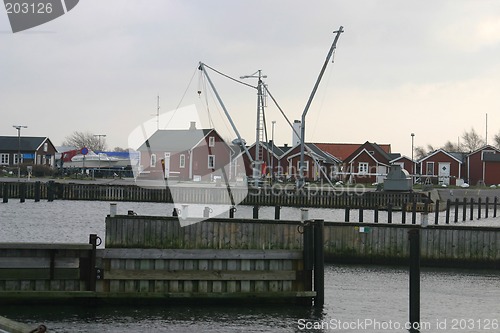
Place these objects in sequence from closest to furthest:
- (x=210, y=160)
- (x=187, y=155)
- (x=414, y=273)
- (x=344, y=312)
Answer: (x=414, y=273) → (x=344, y=312) → (x=187, y=155) → (x=210, y=160)

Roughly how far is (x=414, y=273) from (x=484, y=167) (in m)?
95.3

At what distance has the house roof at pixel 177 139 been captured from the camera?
373ft

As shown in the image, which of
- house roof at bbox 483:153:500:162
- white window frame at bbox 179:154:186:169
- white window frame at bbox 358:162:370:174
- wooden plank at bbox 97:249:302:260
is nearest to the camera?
wooden plank at bbox 97:249:302:260

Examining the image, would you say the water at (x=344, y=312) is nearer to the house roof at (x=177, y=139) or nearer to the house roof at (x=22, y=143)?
the house roof at (x=177, y=139)

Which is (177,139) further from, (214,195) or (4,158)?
(214,195)

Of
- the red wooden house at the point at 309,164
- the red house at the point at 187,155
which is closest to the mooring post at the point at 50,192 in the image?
the red house at the point at 187,155

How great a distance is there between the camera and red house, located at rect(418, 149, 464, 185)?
113 metres

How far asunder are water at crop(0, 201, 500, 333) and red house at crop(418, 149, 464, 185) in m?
80.3

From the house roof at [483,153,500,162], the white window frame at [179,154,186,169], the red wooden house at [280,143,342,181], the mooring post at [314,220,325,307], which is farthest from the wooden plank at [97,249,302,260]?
the house roof at [483,153,500,162]

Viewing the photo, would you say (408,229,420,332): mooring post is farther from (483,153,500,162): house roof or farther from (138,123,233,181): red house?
(483,153,500,162): house roof

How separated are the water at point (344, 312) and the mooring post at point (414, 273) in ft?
6.27

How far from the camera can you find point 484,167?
366 feet

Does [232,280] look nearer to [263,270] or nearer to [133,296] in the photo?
[263,270]

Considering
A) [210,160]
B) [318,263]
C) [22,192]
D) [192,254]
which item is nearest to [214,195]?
[22,192]
